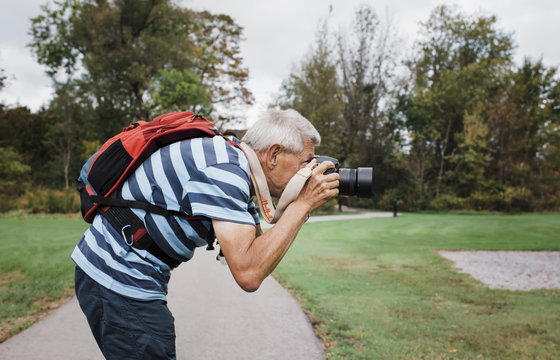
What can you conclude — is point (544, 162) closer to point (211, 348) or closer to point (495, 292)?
point (495, 292)

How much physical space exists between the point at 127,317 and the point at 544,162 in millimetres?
32052

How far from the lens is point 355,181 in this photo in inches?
81.4

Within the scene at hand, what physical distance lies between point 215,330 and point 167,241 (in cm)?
318

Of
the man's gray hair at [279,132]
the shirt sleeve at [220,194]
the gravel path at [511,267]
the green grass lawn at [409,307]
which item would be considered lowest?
the gravel path at [511,267]

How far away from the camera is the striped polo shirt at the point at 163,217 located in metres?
1.54

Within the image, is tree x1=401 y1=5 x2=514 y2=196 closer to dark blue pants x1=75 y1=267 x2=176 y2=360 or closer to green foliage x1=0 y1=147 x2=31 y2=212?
green foliage x1=0 y1=147 x2=31 y2=212

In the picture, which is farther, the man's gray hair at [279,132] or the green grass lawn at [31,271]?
the green grass lawn at [31,271]

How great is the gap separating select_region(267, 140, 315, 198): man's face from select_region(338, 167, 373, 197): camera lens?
0.22m

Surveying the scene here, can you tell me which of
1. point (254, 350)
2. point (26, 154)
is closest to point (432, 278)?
point (254, 350)

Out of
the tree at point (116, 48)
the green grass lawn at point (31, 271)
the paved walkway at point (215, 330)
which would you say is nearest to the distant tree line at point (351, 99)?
the tree at point (116, 48)

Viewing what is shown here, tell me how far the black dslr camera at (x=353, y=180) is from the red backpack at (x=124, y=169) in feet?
1.96

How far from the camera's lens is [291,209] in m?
1.71

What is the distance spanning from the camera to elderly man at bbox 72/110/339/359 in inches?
59.3

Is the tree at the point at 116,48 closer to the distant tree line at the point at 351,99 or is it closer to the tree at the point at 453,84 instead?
the distant tree line at the point at 351,99
